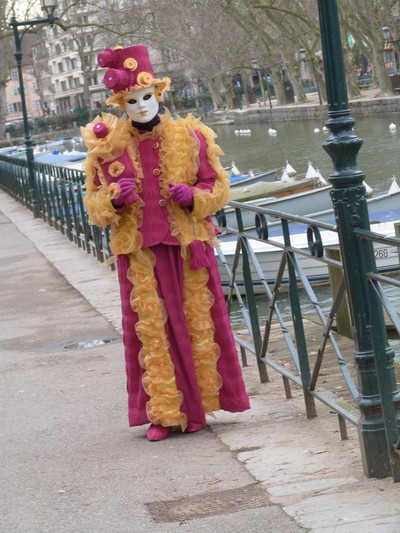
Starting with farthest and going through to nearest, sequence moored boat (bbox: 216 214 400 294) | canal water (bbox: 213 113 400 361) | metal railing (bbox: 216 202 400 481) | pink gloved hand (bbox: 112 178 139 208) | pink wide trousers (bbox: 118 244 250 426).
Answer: canal water (bbox: 213 113 400 361)
moored boat (bbox: 216 214 400 294)
pink wide trousers (bbox: 118 244 250 426)
pink gloved hand (bbox: 112 178 139 208)
metal railing (bbox: 216 202 400 481)

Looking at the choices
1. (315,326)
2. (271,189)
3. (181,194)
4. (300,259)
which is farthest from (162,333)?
(271,189)

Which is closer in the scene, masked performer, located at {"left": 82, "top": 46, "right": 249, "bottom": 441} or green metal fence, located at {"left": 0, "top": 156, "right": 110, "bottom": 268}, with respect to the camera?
masked performer, located at {"left": 82, "top": 46, "right": 249, "bottom": 441}

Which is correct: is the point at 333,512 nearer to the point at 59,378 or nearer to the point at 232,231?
the point at 232,231

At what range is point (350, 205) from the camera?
4824 millimetres

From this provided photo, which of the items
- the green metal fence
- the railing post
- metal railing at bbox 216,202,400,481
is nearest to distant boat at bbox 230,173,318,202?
the green metal fence

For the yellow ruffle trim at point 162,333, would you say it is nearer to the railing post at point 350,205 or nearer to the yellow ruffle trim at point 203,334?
the yellow ruffle trim at point 203,334

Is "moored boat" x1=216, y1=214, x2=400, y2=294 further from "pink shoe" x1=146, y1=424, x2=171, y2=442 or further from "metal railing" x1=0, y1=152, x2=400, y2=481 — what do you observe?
"pink shoe" x1=146, y1=424, x2=171, y2=442

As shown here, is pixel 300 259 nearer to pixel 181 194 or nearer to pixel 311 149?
pixel 181 194

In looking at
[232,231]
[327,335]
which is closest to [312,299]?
[327,335]

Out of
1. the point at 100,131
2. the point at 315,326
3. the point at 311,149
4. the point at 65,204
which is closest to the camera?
the point at 100,131

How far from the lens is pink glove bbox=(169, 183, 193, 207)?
586 centimetres

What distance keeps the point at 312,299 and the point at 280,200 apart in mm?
15329

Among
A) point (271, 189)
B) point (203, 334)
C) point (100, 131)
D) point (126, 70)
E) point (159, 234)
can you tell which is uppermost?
point (126, 70)

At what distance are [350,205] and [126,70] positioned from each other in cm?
165
